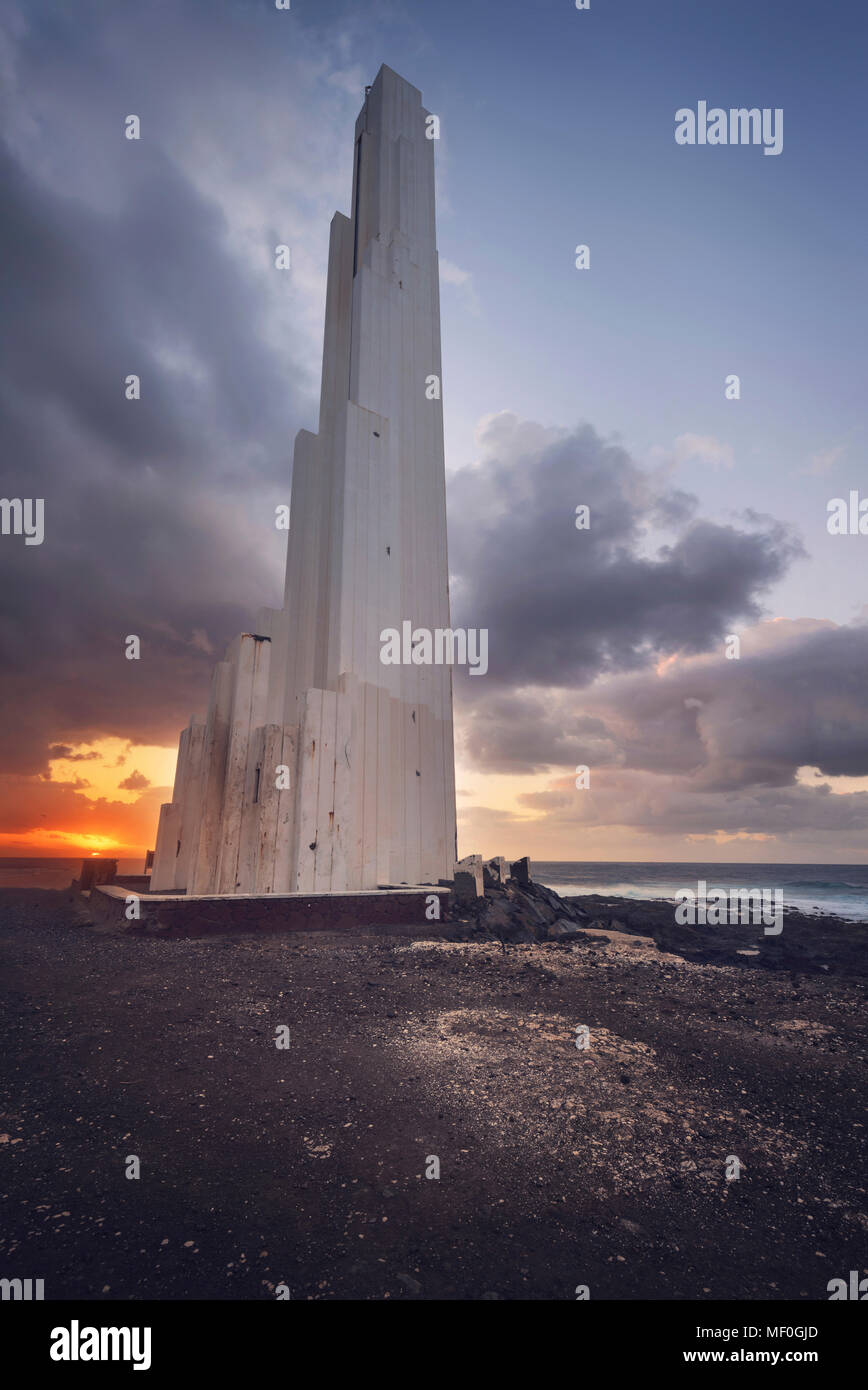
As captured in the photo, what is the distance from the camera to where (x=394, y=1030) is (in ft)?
16.0

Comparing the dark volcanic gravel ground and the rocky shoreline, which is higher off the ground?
the dark volcanic gravel ground

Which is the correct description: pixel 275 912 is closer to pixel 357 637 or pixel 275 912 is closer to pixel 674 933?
pixel 357 637

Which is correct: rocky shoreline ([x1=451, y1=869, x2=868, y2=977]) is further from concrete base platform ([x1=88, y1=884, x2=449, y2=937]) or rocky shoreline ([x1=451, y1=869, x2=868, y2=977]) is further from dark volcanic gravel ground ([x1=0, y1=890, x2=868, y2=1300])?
dark volcanic gravel ground ([x1=0, y1=890, x2=868, y2=1300])

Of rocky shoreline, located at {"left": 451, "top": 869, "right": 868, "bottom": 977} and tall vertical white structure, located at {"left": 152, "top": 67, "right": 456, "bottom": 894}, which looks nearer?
tall vertical white structure, located at {"left": 152, "top": 67, "right": 456, "bottom": 894}

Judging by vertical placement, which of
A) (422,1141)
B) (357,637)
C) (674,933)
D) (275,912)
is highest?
(357,637)

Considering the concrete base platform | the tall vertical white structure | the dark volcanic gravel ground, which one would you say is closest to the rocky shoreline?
the concrete base platform

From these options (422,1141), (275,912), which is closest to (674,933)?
(275,912)

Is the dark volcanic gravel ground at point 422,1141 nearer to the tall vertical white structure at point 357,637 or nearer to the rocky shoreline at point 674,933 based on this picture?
the tall vertical white structure at point 357,637

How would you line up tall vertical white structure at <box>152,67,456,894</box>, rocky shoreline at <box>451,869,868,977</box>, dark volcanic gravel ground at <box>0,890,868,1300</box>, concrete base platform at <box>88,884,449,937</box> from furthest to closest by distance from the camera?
rocky shoreline at <box>451,869,868,977</box> → tall vertical white structure at <box>152,67,456,894</box> → concrete base platform at <box>88,884,449,937</box> → dark volcanic gravel ground at <box>0,890,868,1300</box>

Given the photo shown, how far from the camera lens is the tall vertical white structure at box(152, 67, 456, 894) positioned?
10383mm

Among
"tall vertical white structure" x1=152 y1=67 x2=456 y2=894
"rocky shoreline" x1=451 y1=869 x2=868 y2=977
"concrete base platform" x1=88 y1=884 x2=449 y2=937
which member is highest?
"tall vertical white structure" x1=152 y1=67 x2=456 y2=894

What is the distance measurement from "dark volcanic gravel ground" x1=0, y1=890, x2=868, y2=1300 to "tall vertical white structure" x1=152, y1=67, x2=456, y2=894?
172 inches

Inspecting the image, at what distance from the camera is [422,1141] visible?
123 inches

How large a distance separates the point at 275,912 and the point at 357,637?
6459mm
